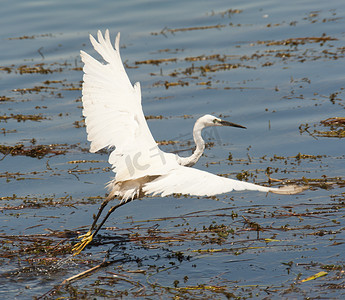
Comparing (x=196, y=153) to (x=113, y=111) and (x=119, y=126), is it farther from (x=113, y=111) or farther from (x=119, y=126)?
(x=113, y=111)

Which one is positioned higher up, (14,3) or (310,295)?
(14,3)

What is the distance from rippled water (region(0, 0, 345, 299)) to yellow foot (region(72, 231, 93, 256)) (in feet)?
0.26

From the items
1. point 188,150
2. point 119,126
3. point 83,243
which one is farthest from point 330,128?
point 83,243

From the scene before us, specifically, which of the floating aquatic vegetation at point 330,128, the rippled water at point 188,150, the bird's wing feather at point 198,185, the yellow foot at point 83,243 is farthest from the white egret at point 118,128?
the floating aquatic vegetation at point 330,128

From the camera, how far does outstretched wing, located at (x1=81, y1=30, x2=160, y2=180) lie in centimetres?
693

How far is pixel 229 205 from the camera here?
26.0 ft

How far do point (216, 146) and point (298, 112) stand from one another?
6.69 feet

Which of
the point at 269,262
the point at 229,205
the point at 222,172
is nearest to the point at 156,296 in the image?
the point at 269,262

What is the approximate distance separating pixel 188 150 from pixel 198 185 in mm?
4313

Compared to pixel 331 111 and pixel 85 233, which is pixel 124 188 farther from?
pixel 331 111

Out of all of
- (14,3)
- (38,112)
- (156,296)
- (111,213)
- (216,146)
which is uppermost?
(14,3)

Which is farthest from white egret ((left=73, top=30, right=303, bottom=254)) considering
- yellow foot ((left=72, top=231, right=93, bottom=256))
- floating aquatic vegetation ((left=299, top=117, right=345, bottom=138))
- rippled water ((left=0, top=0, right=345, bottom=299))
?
floating aquatic vegetation ((left=299, top=117, right=345, bottom=138))

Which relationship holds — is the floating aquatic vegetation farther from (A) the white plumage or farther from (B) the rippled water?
(A) the white plumage

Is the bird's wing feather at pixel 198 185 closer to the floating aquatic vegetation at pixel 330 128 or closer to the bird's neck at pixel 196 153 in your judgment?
the bird's neck at pixel 196 153
